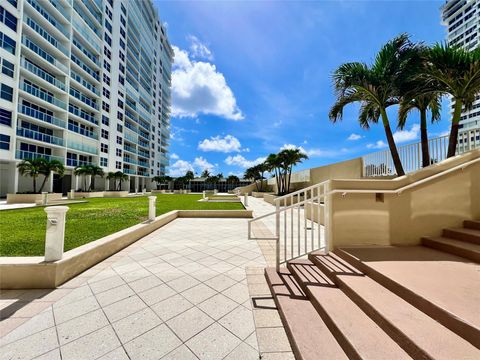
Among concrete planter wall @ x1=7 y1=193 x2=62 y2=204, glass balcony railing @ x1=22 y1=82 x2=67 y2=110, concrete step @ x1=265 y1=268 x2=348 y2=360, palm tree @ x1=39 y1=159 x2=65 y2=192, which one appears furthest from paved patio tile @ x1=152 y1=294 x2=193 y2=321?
glass balcony railing @ x1=22 y1=82 x2=67 y2=110

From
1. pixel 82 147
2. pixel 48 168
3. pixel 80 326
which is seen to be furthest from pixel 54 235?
pixel 82 147

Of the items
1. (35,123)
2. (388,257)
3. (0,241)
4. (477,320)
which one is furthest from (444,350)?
(35,123)

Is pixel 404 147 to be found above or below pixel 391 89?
below

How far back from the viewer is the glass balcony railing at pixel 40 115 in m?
21.8

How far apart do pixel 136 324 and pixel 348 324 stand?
→ 102 inches

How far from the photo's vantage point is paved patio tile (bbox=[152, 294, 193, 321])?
2736mm

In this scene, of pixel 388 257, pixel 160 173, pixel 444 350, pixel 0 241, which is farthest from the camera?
pixel 160 173

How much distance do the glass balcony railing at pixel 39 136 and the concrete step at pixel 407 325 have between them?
107ft

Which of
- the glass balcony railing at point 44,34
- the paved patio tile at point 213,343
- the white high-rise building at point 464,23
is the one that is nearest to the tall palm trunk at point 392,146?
the paved patio tile at point 213,343

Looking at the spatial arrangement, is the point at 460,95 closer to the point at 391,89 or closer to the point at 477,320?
the point at 391,89

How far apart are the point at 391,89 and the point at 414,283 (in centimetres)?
754

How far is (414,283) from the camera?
98.5 inches

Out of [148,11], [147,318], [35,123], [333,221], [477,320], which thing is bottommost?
[147,318]

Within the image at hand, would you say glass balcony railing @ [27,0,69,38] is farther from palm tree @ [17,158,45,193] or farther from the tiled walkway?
the tiled walkway
